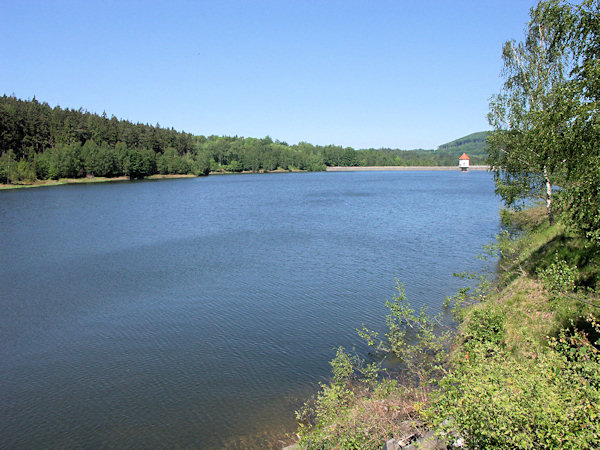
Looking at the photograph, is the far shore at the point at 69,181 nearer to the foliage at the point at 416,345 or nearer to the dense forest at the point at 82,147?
the dense forest at the point at 82,147

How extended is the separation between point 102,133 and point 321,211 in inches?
3377

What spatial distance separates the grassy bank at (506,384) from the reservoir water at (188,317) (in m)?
2.18

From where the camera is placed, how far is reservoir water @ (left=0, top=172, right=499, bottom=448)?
33.7 feet

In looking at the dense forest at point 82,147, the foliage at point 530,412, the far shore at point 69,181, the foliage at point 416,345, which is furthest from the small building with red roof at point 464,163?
the foliage at point 530,412

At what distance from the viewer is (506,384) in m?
5.57

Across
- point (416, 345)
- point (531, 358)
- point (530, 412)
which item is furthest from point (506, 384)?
point (416, 345)

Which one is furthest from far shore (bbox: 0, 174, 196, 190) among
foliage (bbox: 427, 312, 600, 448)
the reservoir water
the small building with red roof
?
the small building with red roof

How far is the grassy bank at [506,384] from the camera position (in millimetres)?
4621

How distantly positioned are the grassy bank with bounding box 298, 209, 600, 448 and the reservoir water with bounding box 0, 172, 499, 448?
2.18 meters

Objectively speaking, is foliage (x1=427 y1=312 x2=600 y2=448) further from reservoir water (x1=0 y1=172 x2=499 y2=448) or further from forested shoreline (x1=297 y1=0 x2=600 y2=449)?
reservoir water (x1=0 y1=172 x2=499 y2=448)

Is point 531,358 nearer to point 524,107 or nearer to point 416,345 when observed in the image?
point 416,345

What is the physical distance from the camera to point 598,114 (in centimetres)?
753

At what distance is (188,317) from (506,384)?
42.3 feet

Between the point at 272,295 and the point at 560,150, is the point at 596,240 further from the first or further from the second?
the point at 272,295
